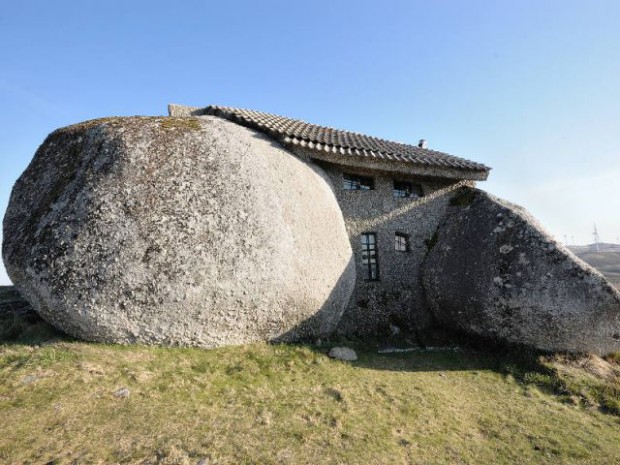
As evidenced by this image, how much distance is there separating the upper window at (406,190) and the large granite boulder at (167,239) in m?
4.97

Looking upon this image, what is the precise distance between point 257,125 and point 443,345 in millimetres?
9739

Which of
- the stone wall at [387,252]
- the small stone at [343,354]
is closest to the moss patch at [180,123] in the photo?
the stone wall at [387,252]

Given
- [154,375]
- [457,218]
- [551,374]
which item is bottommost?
[551,374]

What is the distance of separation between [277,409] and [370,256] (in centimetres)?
792

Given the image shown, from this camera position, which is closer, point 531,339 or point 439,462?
point 439,462

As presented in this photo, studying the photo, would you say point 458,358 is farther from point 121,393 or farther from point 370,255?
point 121,393

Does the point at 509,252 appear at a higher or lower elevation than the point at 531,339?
higher

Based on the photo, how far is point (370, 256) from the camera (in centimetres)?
1411

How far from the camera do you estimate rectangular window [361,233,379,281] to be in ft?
45.8

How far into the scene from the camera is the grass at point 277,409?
18.8ft

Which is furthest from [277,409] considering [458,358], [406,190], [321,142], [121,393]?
[406,190]

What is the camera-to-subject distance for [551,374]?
10195mm

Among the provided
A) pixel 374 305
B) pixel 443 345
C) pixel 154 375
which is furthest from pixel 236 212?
pixel 443 345

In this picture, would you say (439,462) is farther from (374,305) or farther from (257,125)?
(257,125)
